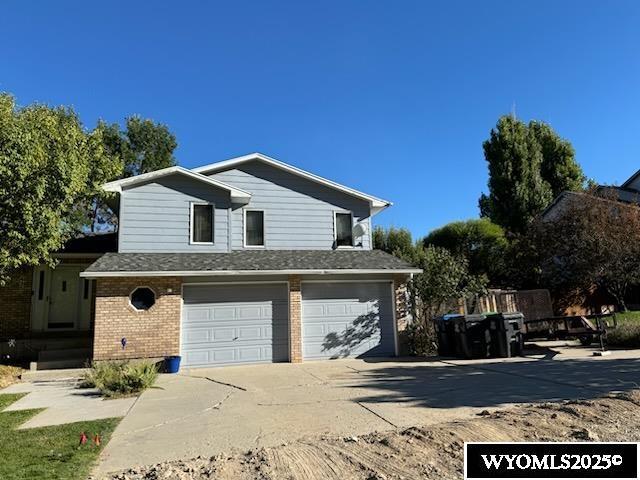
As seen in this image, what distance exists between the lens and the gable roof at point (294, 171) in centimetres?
1484

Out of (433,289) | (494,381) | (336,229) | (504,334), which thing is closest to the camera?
(494,381)

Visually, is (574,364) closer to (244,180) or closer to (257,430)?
(257,430)

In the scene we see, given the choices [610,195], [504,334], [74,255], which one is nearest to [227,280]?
[74,255]

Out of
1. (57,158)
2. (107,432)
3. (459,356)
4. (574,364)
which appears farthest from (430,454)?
(57,158)

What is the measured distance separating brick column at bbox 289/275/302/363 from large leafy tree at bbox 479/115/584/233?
21372 millimetres

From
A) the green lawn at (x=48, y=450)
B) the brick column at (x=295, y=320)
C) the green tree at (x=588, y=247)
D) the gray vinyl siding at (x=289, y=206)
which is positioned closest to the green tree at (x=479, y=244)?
the green tree at (x=588, y=247)

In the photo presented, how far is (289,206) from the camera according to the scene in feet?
49.8

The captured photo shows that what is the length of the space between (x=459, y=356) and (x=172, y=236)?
886cm

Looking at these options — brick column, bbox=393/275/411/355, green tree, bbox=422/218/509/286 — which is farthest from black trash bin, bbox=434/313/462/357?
green tree, bbox=422/218/509/286

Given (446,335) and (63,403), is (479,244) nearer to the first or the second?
(446,335)

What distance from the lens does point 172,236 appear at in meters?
13.4

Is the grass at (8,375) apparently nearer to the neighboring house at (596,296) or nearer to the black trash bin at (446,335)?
the black trash bin at (446,335)

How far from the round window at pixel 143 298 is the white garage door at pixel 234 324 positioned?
863 millimetres

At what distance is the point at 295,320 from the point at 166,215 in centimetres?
482
